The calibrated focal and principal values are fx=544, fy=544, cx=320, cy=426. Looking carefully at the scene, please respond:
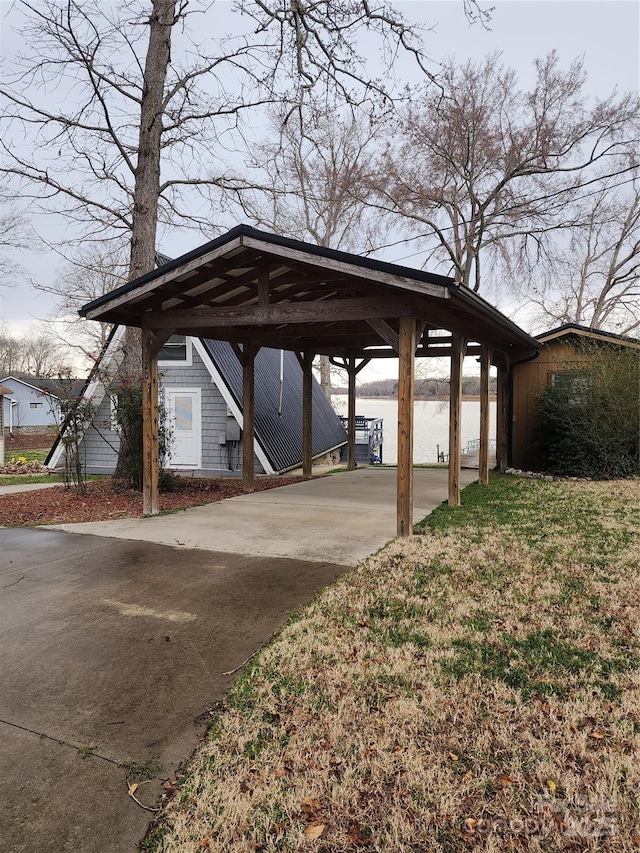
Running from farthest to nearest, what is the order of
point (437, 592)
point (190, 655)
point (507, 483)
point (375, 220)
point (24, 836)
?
point (375, 220) → point (507, 483) → point (437, 592) → point (190, 655) → point (24, 836)

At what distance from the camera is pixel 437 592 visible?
4.10 m

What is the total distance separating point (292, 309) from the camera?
6273mm

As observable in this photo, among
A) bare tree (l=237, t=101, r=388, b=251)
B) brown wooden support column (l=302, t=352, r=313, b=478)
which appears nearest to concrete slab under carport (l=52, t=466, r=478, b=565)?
brown wooden support column (l=302, t=352, r=313, b=478)

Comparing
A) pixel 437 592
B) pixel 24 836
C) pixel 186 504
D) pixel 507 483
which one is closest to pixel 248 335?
pixel 186 504

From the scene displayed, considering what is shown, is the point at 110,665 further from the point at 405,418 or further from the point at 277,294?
the point at 277,294

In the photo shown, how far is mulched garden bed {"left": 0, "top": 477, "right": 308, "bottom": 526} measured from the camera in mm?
7289

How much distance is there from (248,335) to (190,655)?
682 cm

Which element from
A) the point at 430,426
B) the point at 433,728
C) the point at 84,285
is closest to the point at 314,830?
the point at 433,728

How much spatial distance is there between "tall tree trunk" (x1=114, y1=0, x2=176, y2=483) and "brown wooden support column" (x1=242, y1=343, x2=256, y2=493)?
190cm

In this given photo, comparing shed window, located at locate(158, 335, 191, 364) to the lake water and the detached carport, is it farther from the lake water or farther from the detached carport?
the lake water

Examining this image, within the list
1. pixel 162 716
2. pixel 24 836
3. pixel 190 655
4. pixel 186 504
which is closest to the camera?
pixel 24 836

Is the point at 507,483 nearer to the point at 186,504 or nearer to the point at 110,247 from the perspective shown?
the point at 186,504

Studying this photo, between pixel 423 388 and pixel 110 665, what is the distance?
2066cm

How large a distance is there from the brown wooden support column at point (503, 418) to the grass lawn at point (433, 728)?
8.64m
